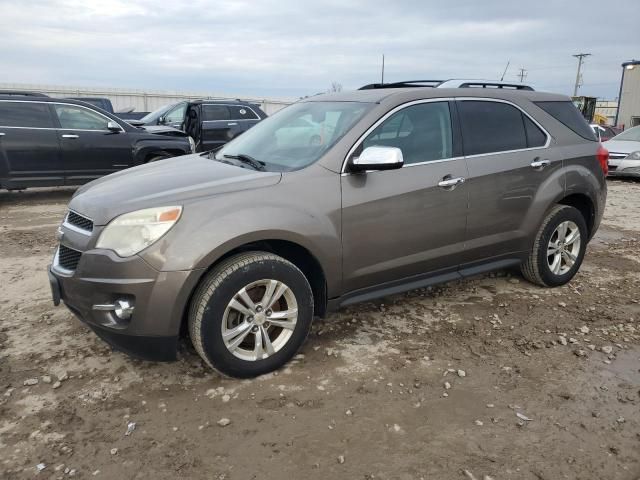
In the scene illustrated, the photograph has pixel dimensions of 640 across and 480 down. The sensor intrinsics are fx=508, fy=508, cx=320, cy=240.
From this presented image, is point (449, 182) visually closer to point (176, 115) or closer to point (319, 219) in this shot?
point (319, 219)

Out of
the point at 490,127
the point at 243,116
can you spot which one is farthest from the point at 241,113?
the point at 490,127

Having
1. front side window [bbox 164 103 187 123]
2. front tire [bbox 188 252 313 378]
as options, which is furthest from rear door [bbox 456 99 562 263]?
front side window [bbox 164 103 187 123]

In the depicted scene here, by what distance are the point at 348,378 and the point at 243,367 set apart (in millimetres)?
643

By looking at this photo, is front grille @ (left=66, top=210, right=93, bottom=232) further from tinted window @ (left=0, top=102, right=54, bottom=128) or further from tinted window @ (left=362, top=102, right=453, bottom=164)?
tinted window @ (left=0, top=102, right=54, bottom=128)

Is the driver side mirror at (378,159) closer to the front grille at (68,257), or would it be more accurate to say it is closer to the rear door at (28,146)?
the front grille at (68,257)

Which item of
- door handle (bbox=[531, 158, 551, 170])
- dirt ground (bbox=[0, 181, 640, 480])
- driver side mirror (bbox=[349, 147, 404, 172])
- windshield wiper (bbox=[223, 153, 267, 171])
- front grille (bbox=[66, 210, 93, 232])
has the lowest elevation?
dirt ground (bbox=[0, 181, 640, 480])

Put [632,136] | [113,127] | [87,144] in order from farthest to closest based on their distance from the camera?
1. [632,136]
2. [113,127]
3. [87,144]

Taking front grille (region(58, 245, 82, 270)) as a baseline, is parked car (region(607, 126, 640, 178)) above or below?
below

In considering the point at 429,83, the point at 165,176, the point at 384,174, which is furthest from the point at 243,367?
the point at 429,83

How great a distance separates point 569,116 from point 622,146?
9630 mm

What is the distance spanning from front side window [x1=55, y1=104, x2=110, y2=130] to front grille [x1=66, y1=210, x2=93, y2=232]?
6107 millimetres

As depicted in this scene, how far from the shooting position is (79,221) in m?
3.10

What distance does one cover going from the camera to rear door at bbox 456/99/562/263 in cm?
386

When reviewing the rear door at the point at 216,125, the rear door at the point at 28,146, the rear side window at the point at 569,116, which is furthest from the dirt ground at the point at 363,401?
the rear door at the point at 216,125
